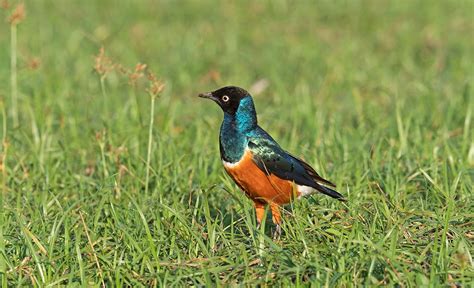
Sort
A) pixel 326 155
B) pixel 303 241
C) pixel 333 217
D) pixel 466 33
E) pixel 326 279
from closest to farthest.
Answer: pixel 326 279 < pixel 303 241 < pixel 333 217 < pixel 326 155 < pixel 466 33

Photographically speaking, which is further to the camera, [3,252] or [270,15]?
[270,15]

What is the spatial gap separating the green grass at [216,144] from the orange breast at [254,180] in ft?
0.51

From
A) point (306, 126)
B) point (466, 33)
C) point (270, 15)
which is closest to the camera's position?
point (306, 126)

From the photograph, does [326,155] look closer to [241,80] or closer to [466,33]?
[241,80]

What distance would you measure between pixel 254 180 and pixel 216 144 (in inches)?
70.2

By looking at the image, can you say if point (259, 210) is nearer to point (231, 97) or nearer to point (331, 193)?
point (331, 193)

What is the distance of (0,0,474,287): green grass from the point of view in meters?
4.40

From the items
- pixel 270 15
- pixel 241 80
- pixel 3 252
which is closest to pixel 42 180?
pixel 3 252

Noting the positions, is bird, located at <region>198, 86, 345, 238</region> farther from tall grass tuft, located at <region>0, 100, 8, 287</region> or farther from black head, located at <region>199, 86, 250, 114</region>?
tall grass tuft, located at <region>0, 100, 8, 287</region>

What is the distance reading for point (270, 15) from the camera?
1249 cm

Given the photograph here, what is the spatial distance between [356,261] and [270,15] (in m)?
8.62

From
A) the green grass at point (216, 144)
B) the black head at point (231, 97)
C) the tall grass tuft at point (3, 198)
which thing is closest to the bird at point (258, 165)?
the black head at point (231, 97)

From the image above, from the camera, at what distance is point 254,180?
16.6 ft

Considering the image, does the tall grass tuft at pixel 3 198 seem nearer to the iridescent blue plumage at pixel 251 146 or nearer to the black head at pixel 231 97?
the iridescent blue plumage at pixel 251 146
